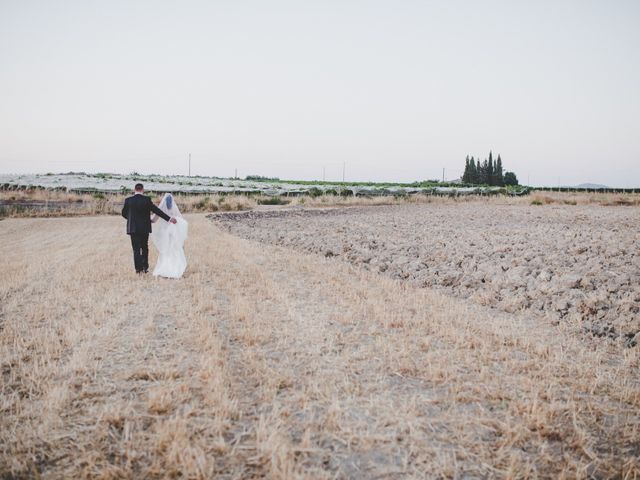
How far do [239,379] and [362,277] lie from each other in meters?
5.62

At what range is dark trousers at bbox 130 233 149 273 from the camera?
9938 millimetres

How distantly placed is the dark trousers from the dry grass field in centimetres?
228

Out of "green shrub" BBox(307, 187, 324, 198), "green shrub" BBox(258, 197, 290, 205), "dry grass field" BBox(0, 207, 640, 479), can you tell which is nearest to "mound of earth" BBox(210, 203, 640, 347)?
"dry grass field" BBox(0, 207, 640, 479)

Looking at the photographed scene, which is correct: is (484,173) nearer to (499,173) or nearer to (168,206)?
(499,173)

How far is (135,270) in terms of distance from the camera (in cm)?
1041

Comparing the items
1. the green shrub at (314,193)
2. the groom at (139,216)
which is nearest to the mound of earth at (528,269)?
the groom at (139,216)

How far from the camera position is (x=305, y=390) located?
4141 millimetres

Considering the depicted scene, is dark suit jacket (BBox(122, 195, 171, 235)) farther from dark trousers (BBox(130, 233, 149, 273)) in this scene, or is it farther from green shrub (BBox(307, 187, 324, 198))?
green shrub (BBox(307, 187, 324, 198))

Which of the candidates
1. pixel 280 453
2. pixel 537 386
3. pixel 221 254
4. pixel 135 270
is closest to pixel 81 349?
pixel 280 453

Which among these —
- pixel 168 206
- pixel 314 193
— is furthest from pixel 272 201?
pixel 168 206

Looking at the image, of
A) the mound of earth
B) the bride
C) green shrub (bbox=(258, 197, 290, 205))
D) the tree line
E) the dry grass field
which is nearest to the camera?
the dry grass field

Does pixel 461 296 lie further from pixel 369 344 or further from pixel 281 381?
pixel 281 381

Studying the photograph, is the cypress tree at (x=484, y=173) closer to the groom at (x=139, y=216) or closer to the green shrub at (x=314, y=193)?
the green shrub at (x=314, y=193)

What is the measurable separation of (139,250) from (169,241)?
2.31ft
